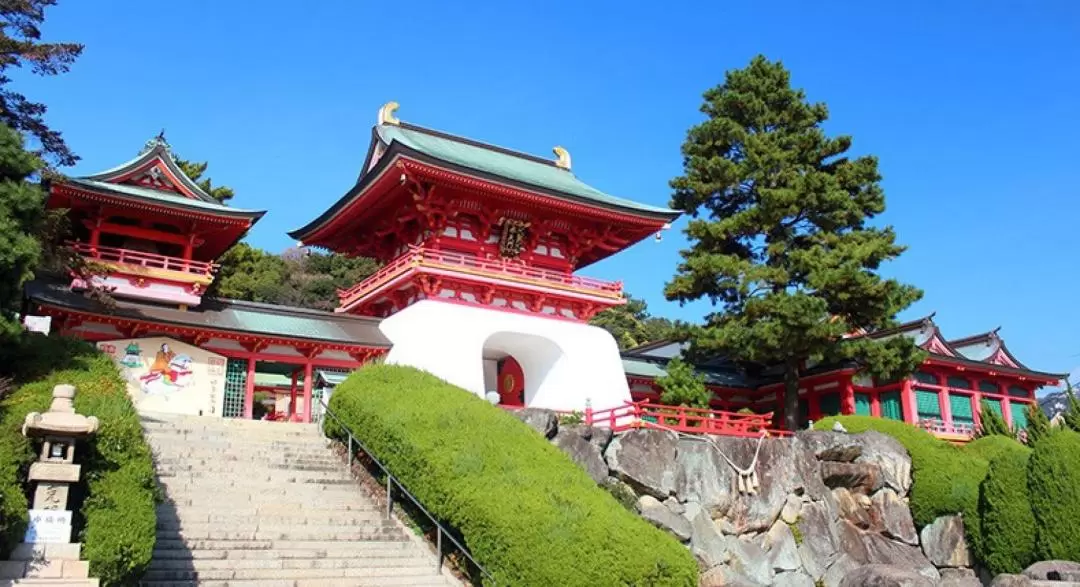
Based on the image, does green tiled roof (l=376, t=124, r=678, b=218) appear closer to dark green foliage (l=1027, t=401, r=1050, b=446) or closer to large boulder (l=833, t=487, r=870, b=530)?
large boulder (l=833, t=487, r=870, b=530)

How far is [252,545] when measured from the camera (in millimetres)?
11461

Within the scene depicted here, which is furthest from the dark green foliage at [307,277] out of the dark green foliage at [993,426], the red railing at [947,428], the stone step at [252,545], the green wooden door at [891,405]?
the stone step at [252,545]

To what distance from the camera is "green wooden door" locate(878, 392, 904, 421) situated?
2753cm

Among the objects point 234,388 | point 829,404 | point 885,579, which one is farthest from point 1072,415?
point 234,388

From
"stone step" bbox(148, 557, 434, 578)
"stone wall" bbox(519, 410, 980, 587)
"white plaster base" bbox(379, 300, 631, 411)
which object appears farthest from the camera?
"white plaster base" bbox(379, 300, 631, 411)

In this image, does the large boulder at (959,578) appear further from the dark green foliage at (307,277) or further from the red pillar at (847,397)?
the dark green foliage at (307,277)

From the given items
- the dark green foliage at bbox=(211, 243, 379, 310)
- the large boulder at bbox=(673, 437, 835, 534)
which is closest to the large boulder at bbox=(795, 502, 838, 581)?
the large boulder at bbox=(673, 437, 835, 534)

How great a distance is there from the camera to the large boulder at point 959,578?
19484 mm

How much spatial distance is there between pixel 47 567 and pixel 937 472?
1942 cm

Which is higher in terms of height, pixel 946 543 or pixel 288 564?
pixel 288 564

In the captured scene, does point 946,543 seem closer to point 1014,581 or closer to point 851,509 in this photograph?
point 851,509

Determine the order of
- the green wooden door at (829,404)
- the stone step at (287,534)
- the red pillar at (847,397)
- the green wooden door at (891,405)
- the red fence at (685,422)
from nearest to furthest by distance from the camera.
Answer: the stone step at (287,534) < the red fence at (685,422) < the red pillar at (847,397) < the green wooden door at (891,405) < the green wooden door at (829,404)

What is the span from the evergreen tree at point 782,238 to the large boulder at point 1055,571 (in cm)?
871

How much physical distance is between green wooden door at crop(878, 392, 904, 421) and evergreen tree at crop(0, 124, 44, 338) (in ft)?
81.2
